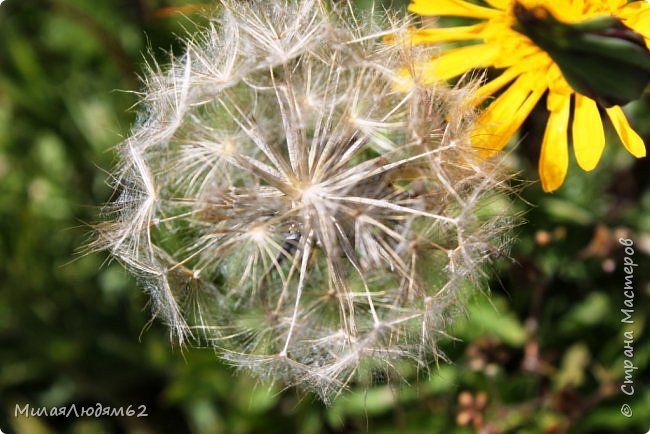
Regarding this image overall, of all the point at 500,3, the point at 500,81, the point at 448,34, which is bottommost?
the point at 500,81

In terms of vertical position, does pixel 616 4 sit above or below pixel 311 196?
above

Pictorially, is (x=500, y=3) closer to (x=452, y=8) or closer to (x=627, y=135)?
(x=452, y=8)

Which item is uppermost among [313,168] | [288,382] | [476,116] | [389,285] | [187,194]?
[476,116]

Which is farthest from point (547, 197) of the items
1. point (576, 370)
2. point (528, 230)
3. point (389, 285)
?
point (389, 285)

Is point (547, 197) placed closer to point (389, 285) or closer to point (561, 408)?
point (561, 408)

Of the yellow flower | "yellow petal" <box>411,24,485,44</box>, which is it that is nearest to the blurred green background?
"yellow petal" <box>411,24,485,44</box>

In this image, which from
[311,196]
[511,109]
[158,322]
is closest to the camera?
[311,196]

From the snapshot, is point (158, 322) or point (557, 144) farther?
point (158, 322)

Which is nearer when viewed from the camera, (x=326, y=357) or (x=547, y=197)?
(x=326, y=357)

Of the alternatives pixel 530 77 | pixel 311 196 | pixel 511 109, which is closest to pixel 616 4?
pixel 530 77
